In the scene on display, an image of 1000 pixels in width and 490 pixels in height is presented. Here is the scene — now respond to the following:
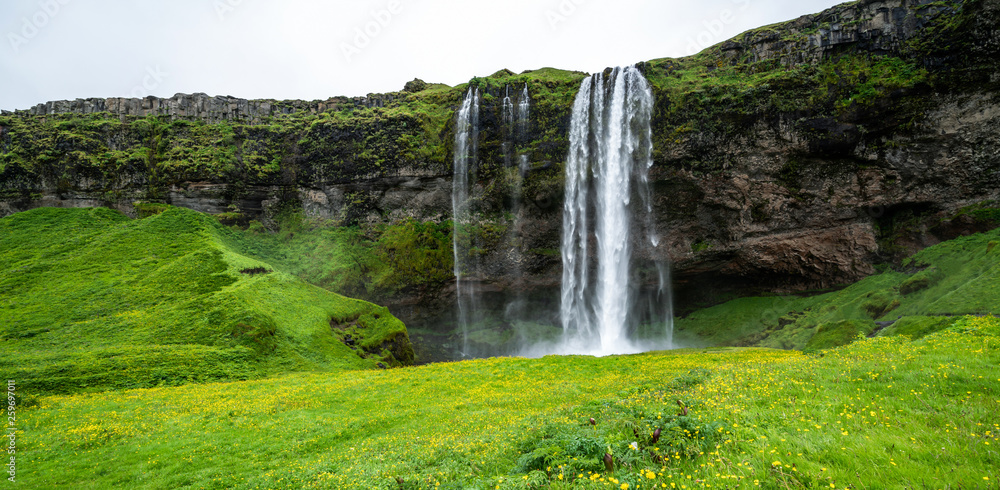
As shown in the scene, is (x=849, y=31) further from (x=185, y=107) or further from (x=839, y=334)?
(x=185, y=107)

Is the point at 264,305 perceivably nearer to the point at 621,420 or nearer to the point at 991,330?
the point at 621,420

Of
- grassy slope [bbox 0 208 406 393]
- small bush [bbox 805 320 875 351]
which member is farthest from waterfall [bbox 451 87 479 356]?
small bush [bbox 805 320 875 351]

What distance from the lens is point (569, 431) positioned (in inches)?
313

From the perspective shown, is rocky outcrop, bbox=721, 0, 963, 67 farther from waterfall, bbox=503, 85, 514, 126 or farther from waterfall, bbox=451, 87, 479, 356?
waterfall, bbox=451, 87, 479, 356

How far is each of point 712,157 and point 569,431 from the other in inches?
1679

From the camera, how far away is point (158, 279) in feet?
133

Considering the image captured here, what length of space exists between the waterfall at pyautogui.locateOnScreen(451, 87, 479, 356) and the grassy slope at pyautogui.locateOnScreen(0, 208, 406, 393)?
12073 mm

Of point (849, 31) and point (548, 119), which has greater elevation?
point (849, 31)

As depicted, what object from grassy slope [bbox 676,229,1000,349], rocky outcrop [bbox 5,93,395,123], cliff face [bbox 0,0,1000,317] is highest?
rocky outcrop [bbox 5,93,395,123]

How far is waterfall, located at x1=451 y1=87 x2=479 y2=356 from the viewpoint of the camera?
5272 cm

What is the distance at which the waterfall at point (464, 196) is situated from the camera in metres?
52.7

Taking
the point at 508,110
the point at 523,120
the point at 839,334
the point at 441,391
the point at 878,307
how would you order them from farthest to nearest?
the point at 508,110, the point at 523,120, the point at 878,307, the point at 839,334, the point at 441,391

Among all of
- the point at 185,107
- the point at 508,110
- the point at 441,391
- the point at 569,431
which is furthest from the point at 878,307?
the point at 185,107

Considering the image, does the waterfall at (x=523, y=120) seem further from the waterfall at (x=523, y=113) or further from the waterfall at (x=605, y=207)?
the waterfall at (x=605, y=207)
